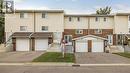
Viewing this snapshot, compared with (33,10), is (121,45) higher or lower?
lower

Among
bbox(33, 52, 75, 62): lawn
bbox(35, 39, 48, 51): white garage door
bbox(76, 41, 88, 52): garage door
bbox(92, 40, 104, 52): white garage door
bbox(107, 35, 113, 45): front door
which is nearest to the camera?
bbox(33, 52, 75, 62): lawn

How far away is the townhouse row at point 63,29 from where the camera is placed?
57938 millimetres

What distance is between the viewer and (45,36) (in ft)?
188

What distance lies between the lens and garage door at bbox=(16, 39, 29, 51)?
5784 centimetres

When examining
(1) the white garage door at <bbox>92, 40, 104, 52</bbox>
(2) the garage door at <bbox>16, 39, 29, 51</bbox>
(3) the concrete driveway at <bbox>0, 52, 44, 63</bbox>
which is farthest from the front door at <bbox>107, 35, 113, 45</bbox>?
(3) the concrete driveway at <bbox>0, 52, 44, 63</bbox>

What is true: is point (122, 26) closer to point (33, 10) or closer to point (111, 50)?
point (111, 50)

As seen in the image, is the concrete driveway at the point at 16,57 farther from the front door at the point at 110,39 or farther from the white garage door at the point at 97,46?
the front door at the point at 110,39

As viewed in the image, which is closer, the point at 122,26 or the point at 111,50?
the point at 111,50

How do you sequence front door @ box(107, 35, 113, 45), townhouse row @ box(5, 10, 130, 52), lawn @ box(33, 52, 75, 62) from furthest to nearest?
1. front door @ box(107, 35, 113, 45)
2. townhouse row @ box(5, 10, 130, 52)
3. lawn @ box(33, 52, 75, 62)

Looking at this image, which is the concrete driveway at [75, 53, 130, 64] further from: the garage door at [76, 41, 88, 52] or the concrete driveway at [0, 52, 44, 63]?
the garage door at [76, 41, 88, 52]

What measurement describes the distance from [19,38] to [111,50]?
17.0 meters

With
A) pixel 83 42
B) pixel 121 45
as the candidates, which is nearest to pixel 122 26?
pixel 121 45

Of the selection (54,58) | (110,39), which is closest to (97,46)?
(110,39)

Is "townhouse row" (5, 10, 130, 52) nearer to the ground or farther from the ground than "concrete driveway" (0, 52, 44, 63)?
farther from the ground
